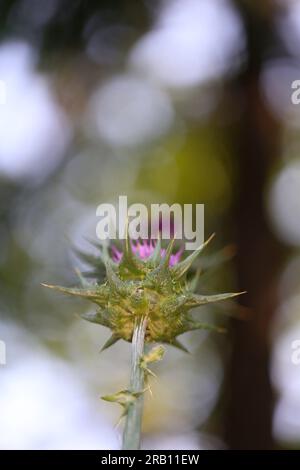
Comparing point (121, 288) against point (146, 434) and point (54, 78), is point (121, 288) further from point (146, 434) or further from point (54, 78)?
point (54, 78)

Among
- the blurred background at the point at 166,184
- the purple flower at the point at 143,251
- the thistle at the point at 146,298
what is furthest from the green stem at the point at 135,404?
the blurred background at the point at 166,184

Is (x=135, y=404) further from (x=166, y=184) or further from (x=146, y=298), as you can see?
(x=166, y=184)

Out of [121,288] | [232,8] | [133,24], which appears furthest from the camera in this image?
[133,24]

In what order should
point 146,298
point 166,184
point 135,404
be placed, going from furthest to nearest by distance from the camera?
point 166,184
point 146,298
point 135,404

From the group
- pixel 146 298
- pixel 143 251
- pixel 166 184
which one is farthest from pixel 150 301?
pixel 166 184

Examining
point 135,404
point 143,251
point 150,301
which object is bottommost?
point 135,404
